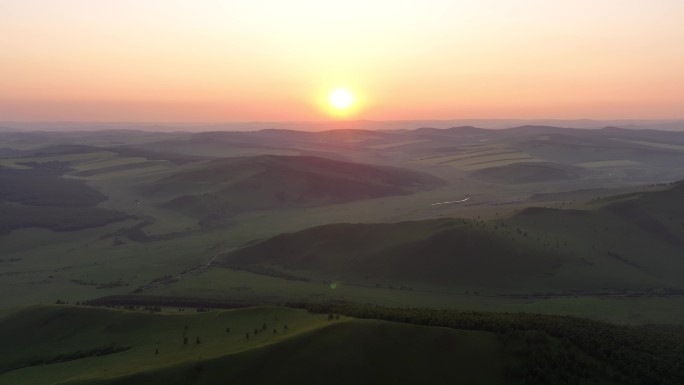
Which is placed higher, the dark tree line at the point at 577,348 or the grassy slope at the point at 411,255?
the dark tree line at the point at 577,348

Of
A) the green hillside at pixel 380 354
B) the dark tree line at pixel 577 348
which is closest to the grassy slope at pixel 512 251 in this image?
the dark tree line at pixel 577 348

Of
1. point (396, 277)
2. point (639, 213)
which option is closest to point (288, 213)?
point (396, 277)

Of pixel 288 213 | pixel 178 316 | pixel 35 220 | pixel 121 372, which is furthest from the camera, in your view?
pixel 288 213

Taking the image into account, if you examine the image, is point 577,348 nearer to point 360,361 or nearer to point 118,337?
point 360,361

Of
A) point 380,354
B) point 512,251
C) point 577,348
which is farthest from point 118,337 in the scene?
point 512,251

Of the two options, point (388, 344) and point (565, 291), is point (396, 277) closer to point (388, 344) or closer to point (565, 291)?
point (565, 291)

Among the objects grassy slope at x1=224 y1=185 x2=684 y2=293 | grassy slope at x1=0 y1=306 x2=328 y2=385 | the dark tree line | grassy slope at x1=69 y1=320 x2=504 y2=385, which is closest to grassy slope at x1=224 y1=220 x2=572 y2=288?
grassy slope at x1=224 y1=185 x2=684 y2=293

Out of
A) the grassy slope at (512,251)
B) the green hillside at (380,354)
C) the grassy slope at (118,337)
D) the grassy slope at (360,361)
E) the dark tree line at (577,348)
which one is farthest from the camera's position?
the grassy slope at (512,251)

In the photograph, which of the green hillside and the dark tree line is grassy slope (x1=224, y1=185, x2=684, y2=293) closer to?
the dark tree line

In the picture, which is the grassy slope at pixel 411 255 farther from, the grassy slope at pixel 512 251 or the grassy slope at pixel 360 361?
the grassy slope at pixel 360 361

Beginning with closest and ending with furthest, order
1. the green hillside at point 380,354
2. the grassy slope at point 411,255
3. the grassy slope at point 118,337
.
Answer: the green hillside at point 380,354, the grassy slope at point 118,337, the grassy slope at point 411,255

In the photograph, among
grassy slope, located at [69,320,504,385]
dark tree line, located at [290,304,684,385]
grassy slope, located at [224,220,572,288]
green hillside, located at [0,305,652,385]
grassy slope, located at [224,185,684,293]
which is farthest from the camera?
grassy slope, located at [224,220,572,288]
